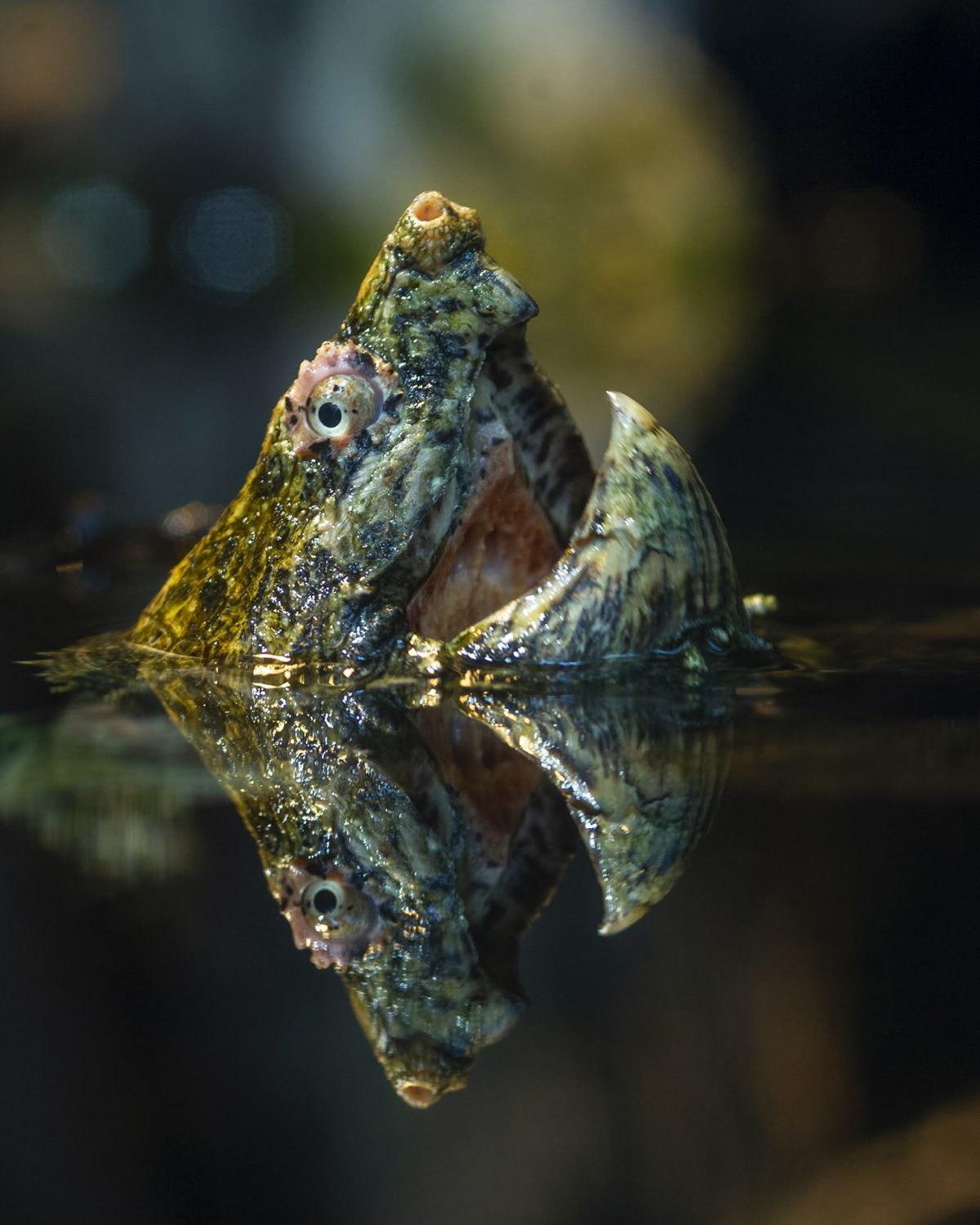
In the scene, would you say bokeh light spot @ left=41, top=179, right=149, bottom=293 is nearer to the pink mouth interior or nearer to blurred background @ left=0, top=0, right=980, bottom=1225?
blurred background @ left=0, top=0, right=980, bottom=1225

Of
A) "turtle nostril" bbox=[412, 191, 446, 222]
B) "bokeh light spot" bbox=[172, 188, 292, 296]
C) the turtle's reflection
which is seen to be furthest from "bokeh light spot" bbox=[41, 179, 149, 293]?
the turtle's reflection

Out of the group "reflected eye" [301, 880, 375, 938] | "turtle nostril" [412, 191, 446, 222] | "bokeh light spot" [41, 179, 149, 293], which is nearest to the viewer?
"reflected eye" [301, 880, 375, 938]

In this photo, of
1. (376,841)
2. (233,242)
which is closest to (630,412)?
(376,841)

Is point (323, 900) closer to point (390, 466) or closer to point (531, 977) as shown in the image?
point (531, 977)

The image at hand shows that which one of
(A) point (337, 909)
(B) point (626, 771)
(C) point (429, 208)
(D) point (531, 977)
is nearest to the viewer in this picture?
(D) point (531, 977)

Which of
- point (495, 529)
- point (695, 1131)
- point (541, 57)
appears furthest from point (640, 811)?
point (541, 57)

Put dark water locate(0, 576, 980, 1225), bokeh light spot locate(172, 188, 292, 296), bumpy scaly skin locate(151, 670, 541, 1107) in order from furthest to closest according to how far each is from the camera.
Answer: bokeh light spot locate(172, 188, 292, 296), bumpy scaly skin locate(151, 670, 541, 1107), dark water locate(0, 576, 980, 1225)

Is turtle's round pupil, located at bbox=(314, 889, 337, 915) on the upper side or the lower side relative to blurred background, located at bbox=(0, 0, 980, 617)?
lower

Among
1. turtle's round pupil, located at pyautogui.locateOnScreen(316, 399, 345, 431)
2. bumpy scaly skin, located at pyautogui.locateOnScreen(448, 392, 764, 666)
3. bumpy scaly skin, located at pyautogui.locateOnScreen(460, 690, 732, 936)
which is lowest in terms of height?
bumpy scaly skin, located at pyautogui.locateOnScreen(460, 690, 732, 936)
